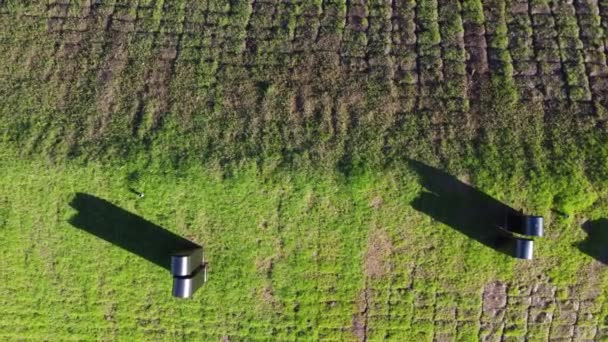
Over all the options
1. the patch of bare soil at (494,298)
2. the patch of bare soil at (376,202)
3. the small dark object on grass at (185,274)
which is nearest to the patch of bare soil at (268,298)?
the small dark object on grass at (185,274)

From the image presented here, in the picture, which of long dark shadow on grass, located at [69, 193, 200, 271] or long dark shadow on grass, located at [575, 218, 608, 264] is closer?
long dark shadow on grass, located at [575, 218, 608, 264]

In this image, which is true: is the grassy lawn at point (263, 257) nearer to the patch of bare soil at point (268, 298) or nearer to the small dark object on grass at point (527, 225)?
the patch of bare soil at point (268, 298)

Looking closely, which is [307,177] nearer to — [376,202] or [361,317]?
[376,202]

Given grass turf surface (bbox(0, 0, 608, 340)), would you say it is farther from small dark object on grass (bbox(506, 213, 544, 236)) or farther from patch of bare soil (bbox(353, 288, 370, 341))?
small dark object on grass (bbox(506, 213, 544, 236))

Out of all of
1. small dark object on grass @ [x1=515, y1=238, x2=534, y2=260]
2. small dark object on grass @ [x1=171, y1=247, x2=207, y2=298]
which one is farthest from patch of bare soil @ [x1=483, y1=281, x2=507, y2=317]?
small dark object on grass @ [x1=171, y1=247, x2=207, y2=298]

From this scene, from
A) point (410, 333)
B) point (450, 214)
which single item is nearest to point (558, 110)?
point (450, 214)

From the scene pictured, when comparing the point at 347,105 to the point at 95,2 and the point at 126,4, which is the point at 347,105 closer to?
the point at 126,4
